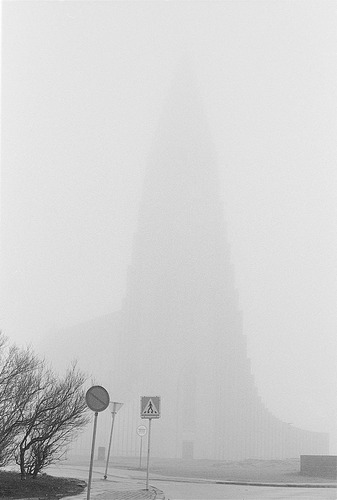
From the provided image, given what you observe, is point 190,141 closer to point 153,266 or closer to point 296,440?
point 153,266

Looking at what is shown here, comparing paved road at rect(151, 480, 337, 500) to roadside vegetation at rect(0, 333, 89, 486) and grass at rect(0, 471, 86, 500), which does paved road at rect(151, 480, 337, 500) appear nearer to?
grass at rect(0, 471, 86, 500)

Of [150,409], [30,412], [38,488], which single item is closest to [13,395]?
[30,412]

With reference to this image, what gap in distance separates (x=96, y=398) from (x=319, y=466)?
17.9m

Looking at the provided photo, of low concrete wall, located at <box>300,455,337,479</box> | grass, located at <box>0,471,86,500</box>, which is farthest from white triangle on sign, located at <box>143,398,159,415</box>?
low concrete wall, located at <box>300,455,337,479</box>

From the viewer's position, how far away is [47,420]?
59.6ft

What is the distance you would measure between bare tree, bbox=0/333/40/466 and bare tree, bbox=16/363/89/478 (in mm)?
304

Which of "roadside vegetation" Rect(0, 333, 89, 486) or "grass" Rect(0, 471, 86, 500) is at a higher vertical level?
"roadside vegetation" Rect(0, 333, 89, 486)

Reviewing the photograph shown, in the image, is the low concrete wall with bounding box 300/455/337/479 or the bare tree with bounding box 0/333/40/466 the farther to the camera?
the low concrete wall with bounding box 300/455/337/479

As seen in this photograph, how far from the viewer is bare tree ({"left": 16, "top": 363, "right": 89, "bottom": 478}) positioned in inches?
703

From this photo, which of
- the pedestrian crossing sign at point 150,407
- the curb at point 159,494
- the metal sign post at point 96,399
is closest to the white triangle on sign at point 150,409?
the pedestrian crossing sign at point 150,407

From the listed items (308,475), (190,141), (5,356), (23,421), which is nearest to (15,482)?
(23,421)

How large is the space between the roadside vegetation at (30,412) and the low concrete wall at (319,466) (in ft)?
38.2

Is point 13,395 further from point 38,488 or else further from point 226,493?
point 226,493

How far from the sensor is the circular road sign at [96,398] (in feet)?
42.3
